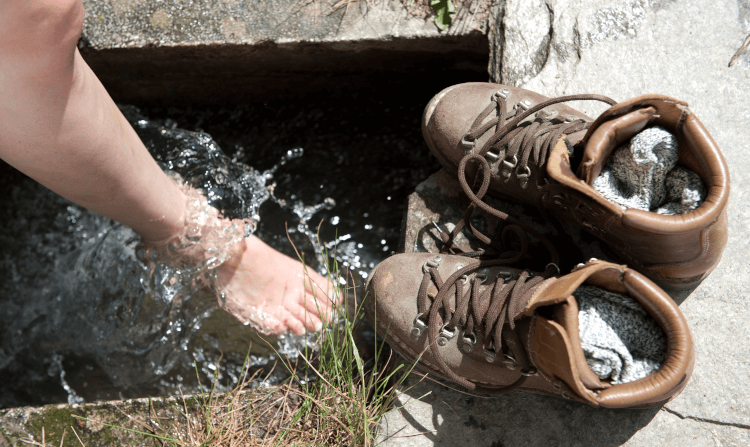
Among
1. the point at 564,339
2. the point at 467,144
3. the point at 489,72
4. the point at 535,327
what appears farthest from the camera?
the point at 489,72

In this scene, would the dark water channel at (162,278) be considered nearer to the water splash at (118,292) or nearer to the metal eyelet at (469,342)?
the water splash at (118,292)

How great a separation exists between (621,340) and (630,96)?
2.83 ft

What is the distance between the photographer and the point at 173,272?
73.2 inches

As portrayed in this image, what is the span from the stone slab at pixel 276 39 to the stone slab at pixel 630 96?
22 cm

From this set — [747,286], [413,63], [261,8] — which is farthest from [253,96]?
[747,286]

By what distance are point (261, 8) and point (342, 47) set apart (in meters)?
0.33

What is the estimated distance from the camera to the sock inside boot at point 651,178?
1.21 metres

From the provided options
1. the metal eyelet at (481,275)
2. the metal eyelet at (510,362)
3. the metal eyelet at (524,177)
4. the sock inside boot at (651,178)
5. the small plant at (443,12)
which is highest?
the small plant at (443,12)

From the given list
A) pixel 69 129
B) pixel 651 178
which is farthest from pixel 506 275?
pixel 69 129

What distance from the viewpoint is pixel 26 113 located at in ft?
3.42

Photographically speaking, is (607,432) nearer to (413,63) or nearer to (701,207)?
(701,207)

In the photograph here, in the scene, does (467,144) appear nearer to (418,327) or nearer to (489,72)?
(489,72)

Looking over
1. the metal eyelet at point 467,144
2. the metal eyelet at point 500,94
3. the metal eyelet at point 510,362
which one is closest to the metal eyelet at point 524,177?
the metal eyelet at point 467,144

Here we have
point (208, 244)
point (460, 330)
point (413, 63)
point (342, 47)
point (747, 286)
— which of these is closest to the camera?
point (460, 330)
